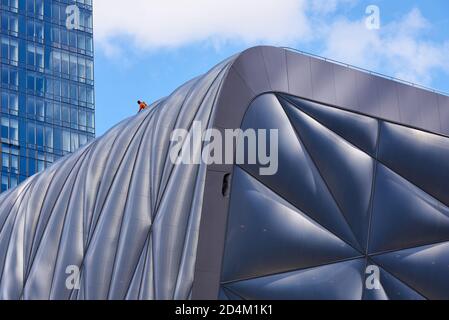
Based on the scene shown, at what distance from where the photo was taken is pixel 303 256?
157 ft

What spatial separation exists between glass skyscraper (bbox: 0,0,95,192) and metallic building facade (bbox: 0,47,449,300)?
235 ft

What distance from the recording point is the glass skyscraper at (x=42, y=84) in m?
126

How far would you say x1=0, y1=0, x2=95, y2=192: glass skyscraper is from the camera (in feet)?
413

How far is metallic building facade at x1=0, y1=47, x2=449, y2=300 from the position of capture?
46.9 meters

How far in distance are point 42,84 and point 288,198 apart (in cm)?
8370

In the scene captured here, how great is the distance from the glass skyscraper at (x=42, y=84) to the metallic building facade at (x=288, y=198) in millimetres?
71724

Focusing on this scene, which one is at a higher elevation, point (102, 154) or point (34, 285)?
point (102, 154)

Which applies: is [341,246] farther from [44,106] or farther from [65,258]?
[44,106]

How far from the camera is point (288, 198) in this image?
48.1m

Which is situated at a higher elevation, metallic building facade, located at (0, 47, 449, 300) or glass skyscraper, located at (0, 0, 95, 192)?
glass skyscraper, located at (0, 0, 95, 192)

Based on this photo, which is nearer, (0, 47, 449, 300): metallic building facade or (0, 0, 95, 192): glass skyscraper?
(0, 47, 449, 300): metallic building facade
